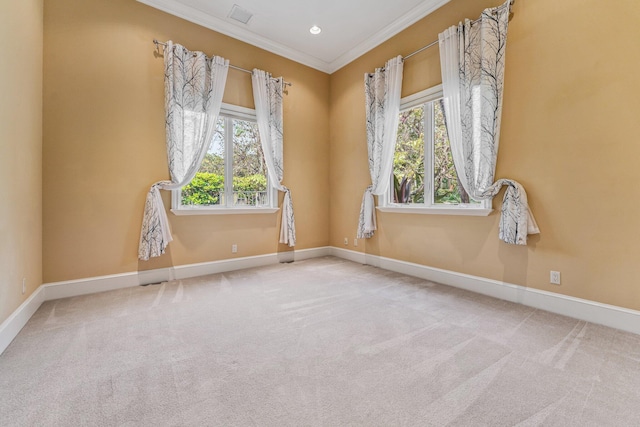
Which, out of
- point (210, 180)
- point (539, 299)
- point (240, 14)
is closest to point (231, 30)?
point (240, 14)

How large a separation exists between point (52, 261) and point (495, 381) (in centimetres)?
408

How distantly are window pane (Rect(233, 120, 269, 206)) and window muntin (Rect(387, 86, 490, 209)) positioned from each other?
6.95 feet

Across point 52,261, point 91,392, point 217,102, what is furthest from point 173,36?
point 91,392

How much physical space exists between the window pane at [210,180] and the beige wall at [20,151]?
146 centimetres

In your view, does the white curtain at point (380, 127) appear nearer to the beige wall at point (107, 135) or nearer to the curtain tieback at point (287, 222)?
the curtain tieback at point (287, 222)

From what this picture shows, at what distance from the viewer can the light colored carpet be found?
1.37 meters

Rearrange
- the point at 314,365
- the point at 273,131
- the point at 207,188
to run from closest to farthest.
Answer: the point at 314,365 → the point at 207,188 → the point at 273,131

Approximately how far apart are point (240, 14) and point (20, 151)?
9.65ft

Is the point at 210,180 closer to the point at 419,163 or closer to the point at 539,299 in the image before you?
the point at 419,163

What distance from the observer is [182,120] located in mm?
3557

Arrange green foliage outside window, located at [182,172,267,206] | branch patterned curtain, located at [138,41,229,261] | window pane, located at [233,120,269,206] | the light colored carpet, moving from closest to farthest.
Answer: the light colored carpet → branch patterned curtain, located at [138,41,229,261] → green foliage outside window, located at [182,172,267,206] → window pane, located at [233,120,269,206]

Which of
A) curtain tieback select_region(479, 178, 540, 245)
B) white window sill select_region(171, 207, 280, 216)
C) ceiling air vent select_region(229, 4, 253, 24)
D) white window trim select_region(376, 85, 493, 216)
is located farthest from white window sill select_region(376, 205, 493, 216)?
ceiling air vent select_region(229, 4, 253, 24)

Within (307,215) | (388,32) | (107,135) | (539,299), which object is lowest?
(539,299)

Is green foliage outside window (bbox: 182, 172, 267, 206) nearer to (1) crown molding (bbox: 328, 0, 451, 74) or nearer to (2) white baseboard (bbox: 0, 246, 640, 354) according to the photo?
(2) white baseboard (bbox: 0, 246, 640, 354)
